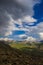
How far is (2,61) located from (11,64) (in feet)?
22.4

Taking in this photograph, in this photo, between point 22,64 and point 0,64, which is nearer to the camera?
point 0,64

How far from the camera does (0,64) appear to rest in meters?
89.4

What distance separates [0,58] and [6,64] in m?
11.5

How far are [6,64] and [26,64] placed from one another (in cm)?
1478

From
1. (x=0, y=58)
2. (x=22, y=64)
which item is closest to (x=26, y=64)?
(x=22, y=64)

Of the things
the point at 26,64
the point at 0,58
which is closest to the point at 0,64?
the point at 0,58

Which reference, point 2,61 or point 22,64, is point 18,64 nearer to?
point 22,64

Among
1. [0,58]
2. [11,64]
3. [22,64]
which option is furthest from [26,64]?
[0,58]

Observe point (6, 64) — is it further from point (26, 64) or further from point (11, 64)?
point (26, 64)

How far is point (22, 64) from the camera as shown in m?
96.0

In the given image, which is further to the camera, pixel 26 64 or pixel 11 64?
pixel 26 64

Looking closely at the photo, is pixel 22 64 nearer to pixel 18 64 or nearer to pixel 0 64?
pixel 18 64

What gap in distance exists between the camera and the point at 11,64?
91.6m

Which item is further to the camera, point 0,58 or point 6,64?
point 0,58
